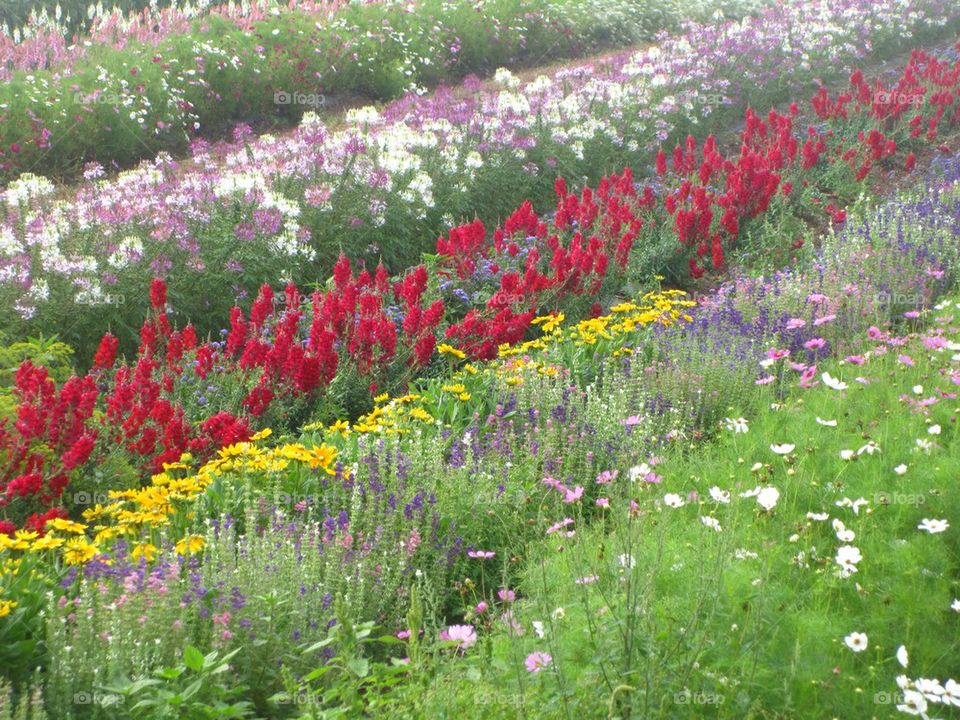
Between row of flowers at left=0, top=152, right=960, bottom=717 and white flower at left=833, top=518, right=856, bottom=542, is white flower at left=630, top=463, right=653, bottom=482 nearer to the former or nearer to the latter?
row of flowers at left=0, top=152, right=960, bottom=717

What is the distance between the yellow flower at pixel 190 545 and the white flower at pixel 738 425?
7.41 feet

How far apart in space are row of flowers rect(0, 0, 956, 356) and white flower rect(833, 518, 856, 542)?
15.6 ft

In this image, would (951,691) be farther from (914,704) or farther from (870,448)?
(870,448)

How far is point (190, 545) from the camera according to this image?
3.64 m

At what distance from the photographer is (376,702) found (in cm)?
288

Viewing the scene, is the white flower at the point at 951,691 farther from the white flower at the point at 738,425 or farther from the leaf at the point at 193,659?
the leaf at the point at 193,659

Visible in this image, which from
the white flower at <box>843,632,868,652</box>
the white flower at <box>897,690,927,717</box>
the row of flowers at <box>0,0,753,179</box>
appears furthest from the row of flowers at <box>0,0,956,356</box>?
the white flower at <box>897,690,927,717</box>

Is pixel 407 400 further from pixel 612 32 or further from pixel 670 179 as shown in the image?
pixel 612 32

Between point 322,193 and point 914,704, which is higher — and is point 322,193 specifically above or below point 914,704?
above

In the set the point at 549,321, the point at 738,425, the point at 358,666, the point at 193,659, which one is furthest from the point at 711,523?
the point at 549,321

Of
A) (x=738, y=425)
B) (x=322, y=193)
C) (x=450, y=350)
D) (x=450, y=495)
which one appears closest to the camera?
(x=450, y=495)

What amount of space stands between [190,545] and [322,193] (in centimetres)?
480

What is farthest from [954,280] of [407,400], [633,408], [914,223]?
[407,400]

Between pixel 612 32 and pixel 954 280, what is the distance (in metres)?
12.9
